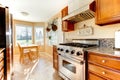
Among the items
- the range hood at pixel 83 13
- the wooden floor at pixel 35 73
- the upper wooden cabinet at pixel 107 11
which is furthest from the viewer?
the wooden floor at pixel 35 73

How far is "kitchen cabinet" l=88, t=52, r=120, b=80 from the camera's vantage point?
4.07 ft

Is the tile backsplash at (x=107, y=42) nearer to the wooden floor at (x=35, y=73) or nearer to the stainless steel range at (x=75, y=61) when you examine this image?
the stainless steel range at (x=75, y=61)

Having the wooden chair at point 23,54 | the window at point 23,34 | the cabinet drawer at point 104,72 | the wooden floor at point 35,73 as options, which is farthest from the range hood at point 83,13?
the window at point 23,34

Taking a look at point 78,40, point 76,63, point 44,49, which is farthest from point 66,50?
point 44,49

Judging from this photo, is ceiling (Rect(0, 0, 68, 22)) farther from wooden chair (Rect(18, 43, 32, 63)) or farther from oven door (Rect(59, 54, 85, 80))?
oven door (Rect(59, 54, 85, 80))

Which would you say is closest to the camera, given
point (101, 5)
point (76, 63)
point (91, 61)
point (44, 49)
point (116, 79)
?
point (116, 79)

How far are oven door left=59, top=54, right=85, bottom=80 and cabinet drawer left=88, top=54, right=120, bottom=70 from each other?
236 millimetres

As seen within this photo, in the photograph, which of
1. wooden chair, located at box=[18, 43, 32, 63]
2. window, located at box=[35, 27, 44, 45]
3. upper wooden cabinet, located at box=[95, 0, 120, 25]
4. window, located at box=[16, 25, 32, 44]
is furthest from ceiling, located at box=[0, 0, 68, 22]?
window, located at box=[35, 27, 44, 45]

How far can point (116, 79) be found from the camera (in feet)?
4.05

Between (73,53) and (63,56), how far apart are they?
1.80ft

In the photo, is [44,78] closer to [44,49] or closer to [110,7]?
[110,7]

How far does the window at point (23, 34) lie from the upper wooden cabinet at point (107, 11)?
6.04 m

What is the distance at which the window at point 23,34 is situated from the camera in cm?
697

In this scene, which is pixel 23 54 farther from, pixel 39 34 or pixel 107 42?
pixel 107 42
